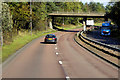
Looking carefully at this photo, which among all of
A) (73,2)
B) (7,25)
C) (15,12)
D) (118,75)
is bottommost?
(118,75)

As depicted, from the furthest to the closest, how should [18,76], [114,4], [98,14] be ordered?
[98,14]
[114,4]
[18,76]

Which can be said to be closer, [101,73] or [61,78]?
[61,78]

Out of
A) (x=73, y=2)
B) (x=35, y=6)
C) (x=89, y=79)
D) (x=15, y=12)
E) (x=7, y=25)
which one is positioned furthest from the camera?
(x=73, y=2)

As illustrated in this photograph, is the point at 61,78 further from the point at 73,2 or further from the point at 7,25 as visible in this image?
the point at 73,2

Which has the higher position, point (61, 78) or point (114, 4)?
point (114, 4)

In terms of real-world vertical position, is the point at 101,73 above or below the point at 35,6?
below

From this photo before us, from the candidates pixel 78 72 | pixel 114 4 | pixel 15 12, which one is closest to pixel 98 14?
pixel 114 4

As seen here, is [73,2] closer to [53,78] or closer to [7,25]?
[7,25]

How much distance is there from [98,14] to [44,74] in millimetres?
73941

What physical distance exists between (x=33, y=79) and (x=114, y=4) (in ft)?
161

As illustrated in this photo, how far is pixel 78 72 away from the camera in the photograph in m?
13.0

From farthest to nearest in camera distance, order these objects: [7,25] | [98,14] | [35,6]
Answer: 1. [98,14]
2. [35,6]
3. [7,25]

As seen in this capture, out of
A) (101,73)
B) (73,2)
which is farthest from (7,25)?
(73,2)

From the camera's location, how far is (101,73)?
12.7 m
